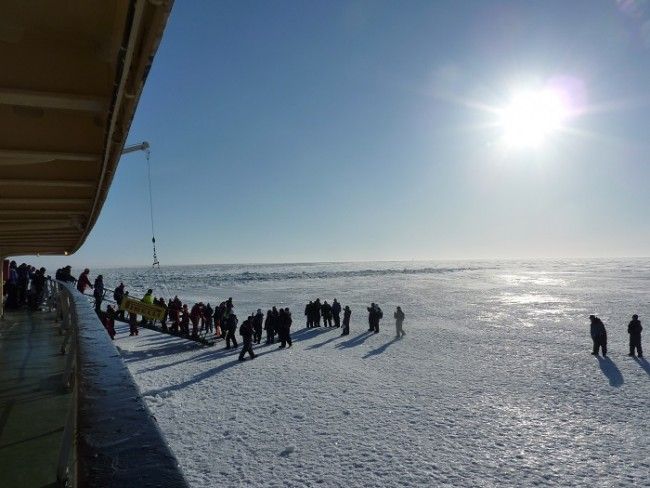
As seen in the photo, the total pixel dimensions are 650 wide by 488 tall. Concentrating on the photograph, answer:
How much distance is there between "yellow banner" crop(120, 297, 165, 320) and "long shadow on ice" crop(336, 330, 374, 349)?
6.84 m

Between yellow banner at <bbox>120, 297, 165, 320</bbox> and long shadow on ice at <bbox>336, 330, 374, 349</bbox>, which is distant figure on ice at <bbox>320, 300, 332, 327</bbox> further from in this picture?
yellow banner at <bbox>120, 297, 165, 320</bbox>

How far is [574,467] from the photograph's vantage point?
6.59 meters

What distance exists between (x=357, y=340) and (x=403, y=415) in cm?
878

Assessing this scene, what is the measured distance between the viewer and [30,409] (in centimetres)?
344

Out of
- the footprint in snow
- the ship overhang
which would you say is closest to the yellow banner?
the footprint in snow

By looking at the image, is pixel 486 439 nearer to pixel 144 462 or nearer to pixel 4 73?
pixel 144 462

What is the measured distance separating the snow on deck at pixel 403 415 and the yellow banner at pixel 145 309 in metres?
1.25

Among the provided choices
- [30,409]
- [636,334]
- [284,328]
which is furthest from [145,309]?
[636,334]

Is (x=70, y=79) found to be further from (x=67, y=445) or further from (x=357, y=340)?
(x=357, y=340)

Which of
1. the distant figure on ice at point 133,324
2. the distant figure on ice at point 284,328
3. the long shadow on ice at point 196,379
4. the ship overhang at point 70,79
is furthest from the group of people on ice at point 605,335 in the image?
the distant figure on ice at point 133,324

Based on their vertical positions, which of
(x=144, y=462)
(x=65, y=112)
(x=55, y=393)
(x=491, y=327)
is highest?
(x=65, y=112)

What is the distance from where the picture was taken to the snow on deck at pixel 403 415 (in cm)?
658

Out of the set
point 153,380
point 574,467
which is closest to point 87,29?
point 574,467

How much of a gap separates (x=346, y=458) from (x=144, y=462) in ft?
21.8
